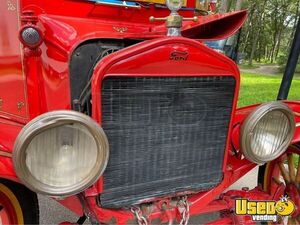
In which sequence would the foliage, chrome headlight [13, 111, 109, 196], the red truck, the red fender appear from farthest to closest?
the foliage
the red fender
the red truck
chrome headlight [13, 111, 109, 196]

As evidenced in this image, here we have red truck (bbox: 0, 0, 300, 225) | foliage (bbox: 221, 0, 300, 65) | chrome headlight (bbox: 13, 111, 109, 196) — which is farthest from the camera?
foliage (bbox: 221, 0, 300, 65)

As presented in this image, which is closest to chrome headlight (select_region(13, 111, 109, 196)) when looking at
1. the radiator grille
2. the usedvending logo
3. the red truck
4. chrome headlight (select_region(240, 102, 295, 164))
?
the red truck

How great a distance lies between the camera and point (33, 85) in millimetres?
2096

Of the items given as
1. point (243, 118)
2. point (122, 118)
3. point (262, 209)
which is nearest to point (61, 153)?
point (122, 118)

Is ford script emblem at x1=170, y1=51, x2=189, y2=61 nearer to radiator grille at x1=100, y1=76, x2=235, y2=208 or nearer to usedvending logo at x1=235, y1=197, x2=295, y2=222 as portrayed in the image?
radiator grille at x1=100, y1=76, x2=235, y2=208

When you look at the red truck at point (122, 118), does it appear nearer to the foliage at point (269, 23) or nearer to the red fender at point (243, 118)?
the red fender at point (243, 118)

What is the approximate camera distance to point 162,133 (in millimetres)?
1849

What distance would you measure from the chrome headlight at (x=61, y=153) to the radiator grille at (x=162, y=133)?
0.54ft

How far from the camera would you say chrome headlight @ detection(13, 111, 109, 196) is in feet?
4.83

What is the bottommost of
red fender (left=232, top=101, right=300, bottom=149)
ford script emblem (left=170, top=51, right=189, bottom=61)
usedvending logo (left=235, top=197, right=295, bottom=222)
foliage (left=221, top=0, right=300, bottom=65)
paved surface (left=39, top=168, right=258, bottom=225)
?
foliage (left=221, top=0, right=300, bottom=65)

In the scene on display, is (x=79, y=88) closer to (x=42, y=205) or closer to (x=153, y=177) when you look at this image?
(x=153, y=177)

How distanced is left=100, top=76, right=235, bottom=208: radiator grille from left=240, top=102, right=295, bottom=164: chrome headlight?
14 centimetres

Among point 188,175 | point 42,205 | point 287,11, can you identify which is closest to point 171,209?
point 188,175

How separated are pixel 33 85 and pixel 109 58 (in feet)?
2.15
